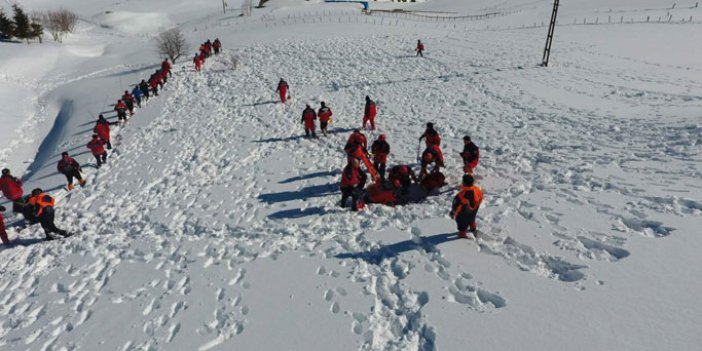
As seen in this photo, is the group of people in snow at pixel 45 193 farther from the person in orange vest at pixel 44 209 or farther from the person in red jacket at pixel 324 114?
the person in red jacket at pixel 324 114

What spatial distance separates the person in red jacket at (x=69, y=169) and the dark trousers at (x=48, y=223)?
3706mm

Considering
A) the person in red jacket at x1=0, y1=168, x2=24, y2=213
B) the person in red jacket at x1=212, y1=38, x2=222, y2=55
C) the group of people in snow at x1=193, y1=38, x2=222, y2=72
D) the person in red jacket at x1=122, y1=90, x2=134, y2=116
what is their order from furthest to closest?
the person in red jacket at x1=212, y1=38, x2=222, y2=55 → the group of people in snow at x1=193, y1=38, x2=222, y2=72 → the person in red jacket at x1=122, y1=90, x2=134, y2=116 → the person in red jacket at x1=0, y1=168, x2=24, y2=213

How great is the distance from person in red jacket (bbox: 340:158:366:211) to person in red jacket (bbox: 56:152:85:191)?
10495 mm

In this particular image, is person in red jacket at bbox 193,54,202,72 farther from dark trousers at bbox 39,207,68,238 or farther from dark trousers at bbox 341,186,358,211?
dark trousers at bbox 341,186,358,211

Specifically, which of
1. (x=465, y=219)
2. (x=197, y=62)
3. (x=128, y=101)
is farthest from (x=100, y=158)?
(x=465, y=219)

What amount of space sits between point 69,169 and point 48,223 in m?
3.98

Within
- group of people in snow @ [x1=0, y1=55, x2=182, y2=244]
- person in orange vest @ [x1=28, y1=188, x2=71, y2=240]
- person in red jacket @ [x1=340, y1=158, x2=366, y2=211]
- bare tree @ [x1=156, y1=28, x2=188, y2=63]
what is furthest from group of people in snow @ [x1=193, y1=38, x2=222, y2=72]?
person in red jacket @ [x1=340, y1=158, x2=366, y2=211]

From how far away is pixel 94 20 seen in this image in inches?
2810

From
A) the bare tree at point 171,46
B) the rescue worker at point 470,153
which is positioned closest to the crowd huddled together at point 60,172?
the bare tree at point 171,46

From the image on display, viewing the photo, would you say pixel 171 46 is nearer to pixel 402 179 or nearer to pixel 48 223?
pixel 48 223

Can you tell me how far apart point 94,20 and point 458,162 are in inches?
3292

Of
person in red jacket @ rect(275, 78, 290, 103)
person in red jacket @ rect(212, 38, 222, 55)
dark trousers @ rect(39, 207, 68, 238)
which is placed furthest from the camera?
person in red jacket @ rect(212, 38, 222, 55)

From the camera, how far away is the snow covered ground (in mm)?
6188

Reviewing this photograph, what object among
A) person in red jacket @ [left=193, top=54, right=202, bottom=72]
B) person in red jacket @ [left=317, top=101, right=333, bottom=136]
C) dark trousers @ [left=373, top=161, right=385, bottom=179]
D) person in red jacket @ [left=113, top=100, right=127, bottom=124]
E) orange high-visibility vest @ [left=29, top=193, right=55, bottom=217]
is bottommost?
orange high-visibility vest @ [left=29, top=193, right=55, bottom=217]
